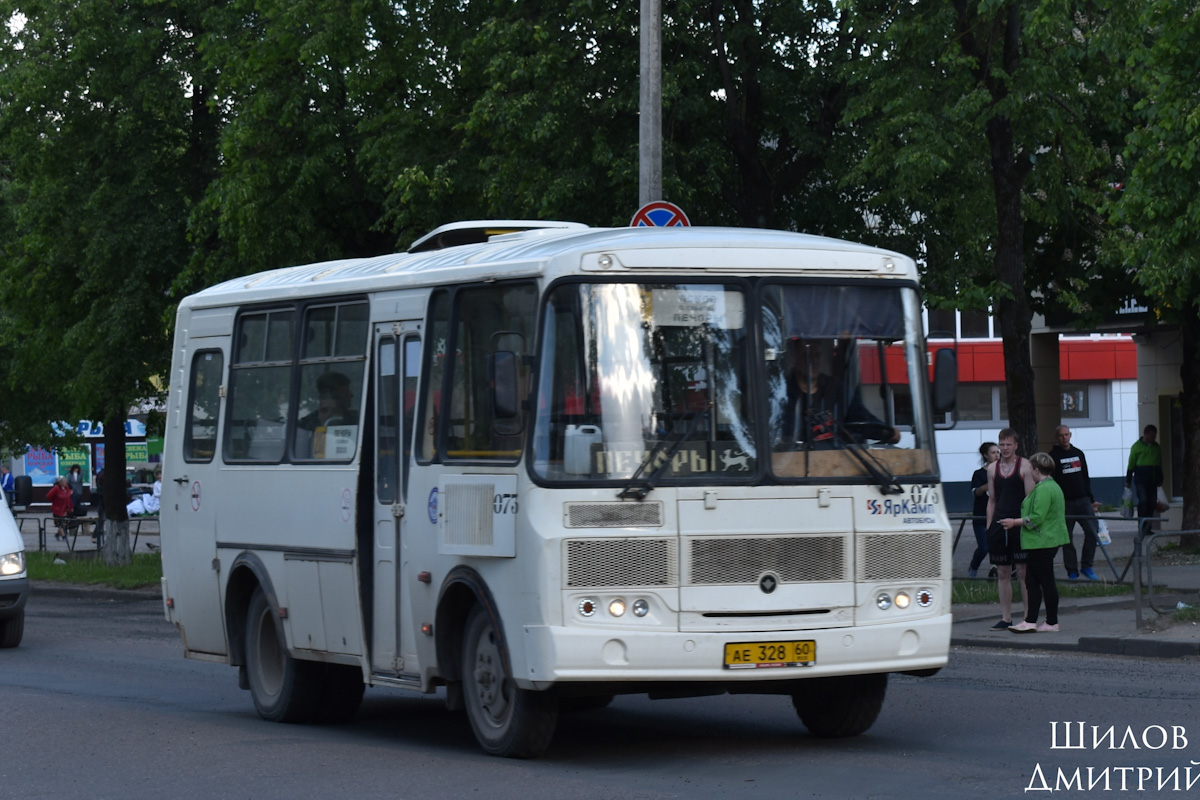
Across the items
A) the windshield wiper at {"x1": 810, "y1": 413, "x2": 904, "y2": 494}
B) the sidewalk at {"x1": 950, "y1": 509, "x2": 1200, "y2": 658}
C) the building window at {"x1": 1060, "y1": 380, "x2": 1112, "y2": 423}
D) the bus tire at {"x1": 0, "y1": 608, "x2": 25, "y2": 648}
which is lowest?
the bus tire at {"x1": 0, "y1": 608, "x2": 25, "y2": 648}

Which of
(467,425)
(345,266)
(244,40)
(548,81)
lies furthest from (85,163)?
(467,425)

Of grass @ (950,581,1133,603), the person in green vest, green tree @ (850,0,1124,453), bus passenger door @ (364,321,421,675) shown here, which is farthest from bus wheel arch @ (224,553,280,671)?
the person in green vest

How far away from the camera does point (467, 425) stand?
10328mm

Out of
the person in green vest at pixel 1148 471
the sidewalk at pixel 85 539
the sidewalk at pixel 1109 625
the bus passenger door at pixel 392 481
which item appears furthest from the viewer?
the sidewalk at pixel 85 539

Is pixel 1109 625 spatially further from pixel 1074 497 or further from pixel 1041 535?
pixel 1074 497

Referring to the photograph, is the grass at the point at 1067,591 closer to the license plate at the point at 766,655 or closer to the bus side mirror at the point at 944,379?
the bus side mirror at the point at 944,379

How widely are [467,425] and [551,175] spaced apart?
Result: 1199 centimetres

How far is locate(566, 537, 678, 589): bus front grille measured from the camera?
9406 mm

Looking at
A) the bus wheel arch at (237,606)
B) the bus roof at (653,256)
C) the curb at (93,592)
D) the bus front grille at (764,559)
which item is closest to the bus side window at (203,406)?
the bus wheel arch at (237,606)

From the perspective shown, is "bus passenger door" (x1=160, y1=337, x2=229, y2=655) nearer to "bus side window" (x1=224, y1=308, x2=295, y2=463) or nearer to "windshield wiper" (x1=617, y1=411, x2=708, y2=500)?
"bus side window" (x1=224, y1=308, x2=295, y2=463)

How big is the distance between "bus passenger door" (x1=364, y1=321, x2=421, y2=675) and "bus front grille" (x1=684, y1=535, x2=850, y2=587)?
209 centimetres

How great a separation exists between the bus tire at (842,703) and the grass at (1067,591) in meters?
9.88

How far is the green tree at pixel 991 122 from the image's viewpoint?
19672 mm

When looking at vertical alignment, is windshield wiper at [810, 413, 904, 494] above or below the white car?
above
